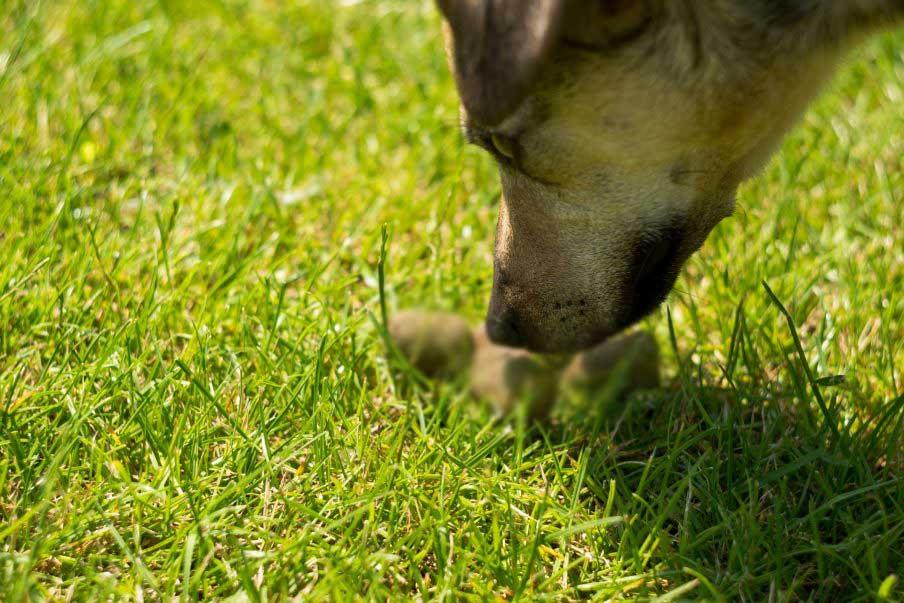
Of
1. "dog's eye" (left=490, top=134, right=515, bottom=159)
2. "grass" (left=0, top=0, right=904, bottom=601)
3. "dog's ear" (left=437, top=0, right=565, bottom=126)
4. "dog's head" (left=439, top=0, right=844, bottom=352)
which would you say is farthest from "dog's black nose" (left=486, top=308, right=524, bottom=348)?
"dog's ear" (left=437, top=0, right=565, bottom=126)

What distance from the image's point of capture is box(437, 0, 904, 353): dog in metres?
2.28

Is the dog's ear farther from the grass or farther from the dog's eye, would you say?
the grass

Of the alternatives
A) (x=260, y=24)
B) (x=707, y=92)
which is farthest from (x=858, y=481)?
(x=260, y=24)

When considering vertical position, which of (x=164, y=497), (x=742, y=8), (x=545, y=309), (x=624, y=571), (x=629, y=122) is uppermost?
(x=742, y=8)

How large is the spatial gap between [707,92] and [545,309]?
2.75 feet

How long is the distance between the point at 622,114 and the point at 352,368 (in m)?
1.33

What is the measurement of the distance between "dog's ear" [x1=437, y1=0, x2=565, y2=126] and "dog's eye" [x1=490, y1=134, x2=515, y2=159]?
0.62 feet

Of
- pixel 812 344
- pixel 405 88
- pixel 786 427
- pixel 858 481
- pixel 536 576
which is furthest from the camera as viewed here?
pixel 405 88

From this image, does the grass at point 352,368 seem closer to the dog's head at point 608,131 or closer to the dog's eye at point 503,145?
the dog's head at point 608,131

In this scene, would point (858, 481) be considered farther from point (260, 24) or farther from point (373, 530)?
point (260, 24)

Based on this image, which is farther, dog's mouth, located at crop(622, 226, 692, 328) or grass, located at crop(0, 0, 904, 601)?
dog's mouth, located at crop(622, 226, 692, 328)

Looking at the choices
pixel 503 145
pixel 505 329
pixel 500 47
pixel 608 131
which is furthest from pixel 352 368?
pixel 500 47

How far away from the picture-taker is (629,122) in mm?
2471

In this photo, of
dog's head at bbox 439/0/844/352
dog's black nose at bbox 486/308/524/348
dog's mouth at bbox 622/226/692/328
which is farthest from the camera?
dog's black nose at bbox 486/308/524/348
